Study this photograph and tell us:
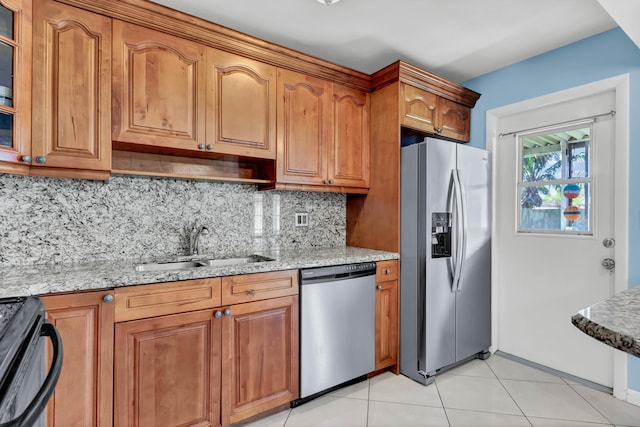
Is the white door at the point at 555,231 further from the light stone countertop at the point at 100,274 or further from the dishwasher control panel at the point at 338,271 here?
the light stone countertop at the point at 100,274

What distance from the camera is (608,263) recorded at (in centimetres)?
220

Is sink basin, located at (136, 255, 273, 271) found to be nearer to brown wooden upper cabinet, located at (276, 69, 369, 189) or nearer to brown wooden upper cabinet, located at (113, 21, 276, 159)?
brown wooden upper cabinet, located at (276, 69, 369, 189)

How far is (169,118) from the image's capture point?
1.89 m

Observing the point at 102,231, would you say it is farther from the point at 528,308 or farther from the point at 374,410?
the point at 528,308

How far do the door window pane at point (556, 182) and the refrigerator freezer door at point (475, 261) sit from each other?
288 millimetres

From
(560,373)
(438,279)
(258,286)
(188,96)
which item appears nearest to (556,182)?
(438,279)

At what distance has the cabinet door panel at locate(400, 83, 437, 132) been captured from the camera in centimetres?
249

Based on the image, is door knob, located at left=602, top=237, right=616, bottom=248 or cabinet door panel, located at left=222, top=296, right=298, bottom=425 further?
door knob, located at left=602, top=237, right=616, bottom=248

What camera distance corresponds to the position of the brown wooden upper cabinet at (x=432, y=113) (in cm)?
251

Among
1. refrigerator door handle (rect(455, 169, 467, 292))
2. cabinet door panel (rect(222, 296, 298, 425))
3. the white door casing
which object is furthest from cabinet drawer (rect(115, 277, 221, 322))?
the white door casing

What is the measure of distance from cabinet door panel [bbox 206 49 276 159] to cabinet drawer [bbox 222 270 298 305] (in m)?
0.81

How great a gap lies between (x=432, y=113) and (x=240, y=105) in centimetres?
154

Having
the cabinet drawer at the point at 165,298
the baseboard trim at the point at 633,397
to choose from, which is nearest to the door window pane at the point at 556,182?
the baseboard trim at the point at 633,397

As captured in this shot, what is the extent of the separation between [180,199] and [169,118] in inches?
22.3
